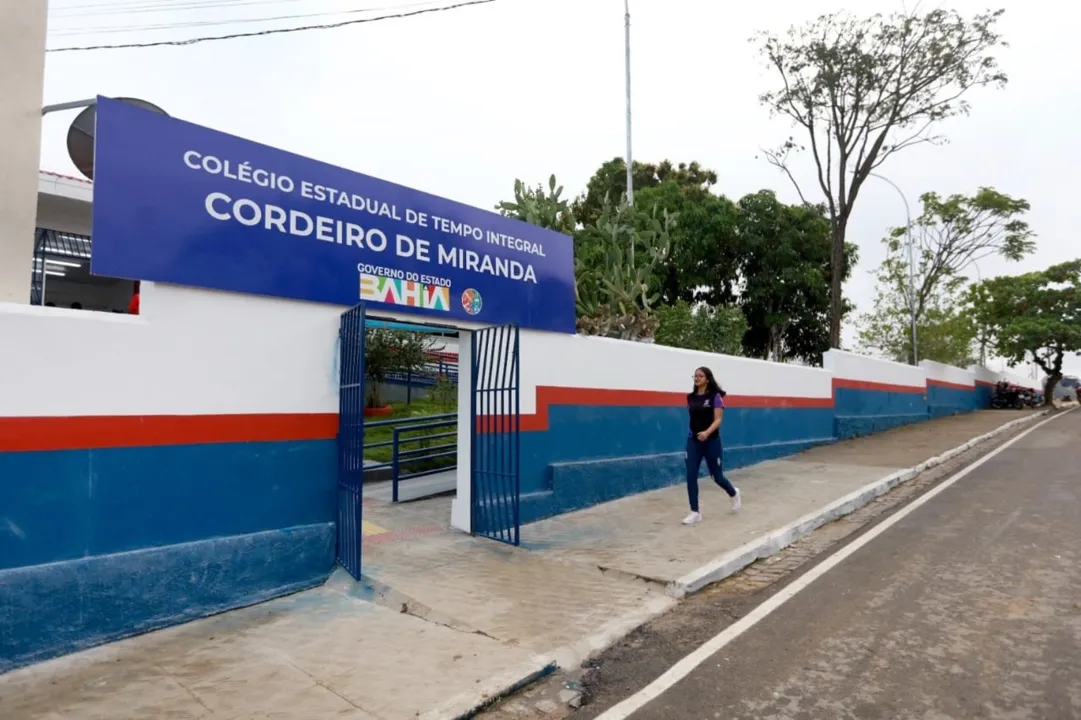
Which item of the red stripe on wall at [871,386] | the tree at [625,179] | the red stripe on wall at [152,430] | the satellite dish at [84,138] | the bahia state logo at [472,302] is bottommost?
the red stripe on wall at [152,430]

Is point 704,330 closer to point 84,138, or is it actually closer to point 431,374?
point 431,374

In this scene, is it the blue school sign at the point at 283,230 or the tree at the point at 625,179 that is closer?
the blue school sign at the point at 283,230

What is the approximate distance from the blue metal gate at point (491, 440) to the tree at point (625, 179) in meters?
21.6

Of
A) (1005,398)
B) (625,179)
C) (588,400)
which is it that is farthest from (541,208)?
(1005,398)

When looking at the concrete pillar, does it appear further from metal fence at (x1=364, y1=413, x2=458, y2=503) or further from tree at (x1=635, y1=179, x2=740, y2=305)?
tree at (x1=635, y1=179, x2=740, y2=305)

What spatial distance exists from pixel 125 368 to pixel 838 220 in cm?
2261

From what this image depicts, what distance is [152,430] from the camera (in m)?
4.88

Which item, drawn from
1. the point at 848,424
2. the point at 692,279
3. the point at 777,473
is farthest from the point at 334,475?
the point at 692,279

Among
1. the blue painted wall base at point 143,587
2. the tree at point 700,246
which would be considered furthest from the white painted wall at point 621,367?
the tree at point 700,246

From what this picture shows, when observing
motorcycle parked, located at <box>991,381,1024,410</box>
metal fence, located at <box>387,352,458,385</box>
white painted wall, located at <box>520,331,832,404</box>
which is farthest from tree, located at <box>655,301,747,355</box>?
motorcycle parked, located at <box>991,381,1024,410</box>

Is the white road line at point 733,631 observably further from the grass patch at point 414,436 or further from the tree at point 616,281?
the tree at point 616,281

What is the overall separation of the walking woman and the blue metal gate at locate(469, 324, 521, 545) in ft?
6.45

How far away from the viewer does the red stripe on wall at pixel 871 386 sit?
16219 mm

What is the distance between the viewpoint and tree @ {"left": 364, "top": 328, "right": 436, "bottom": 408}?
16.6 m
